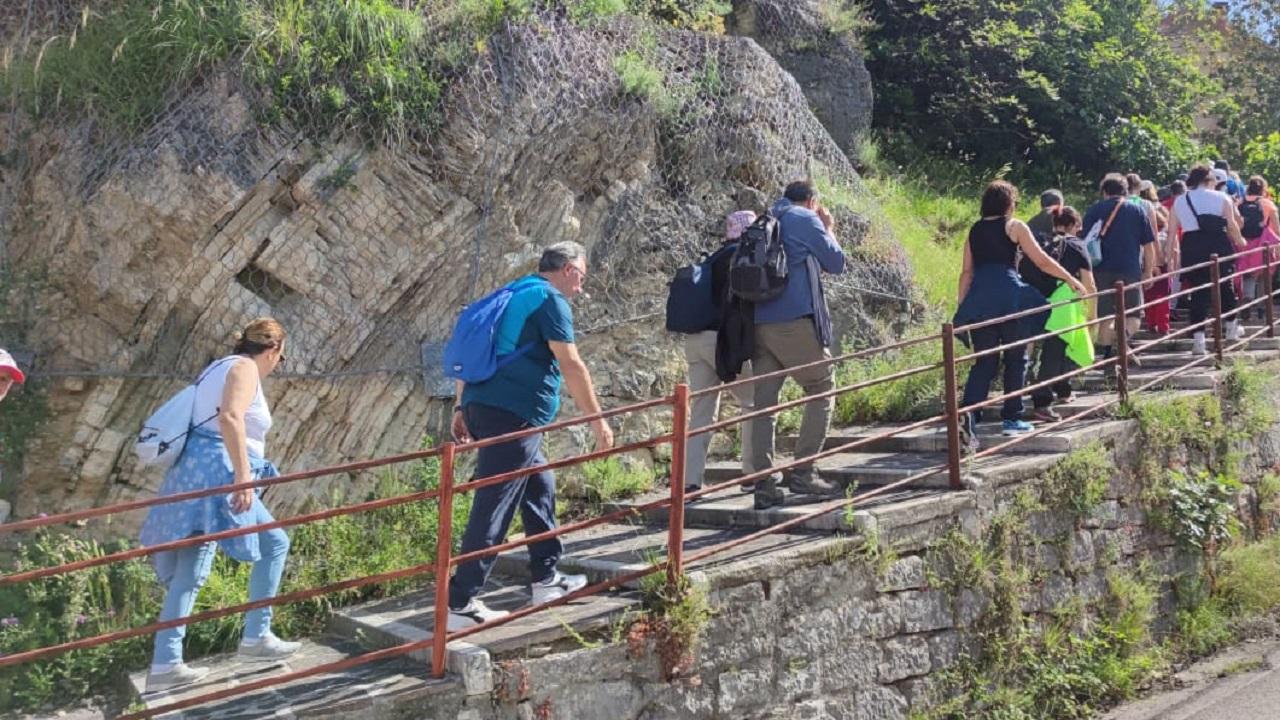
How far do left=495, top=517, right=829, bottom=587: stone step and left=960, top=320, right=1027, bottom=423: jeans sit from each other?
Answer: 72.9 inches

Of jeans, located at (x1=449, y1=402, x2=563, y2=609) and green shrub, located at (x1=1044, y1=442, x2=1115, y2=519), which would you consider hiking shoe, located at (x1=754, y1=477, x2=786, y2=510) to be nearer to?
jeans, located at (x1=449, y1=402, x2=563, y2=609)

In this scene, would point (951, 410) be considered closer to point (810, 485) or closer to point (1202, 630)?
point (810, 485)

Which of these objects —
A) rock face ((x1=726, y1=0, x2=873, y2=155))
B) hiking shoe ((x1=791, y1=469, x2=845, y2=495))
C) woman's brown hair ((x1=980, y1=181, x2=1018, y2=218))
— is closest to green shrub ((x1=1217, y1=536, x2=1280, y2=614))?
woman's brown hair ((x1=980, y1=181, x2=1018, y2=218))

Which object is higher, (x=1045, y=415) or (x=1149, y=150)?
(x=1149, y=150)

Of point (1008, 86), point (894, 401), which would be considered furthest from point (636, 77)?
point (1008, 86)

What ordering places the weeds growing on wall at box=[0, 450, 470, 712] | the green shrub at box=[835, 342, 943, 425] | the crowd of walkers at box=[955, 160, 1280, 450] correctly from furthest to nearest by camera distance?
the green shrub at box=[835, 342, 943, 425] < the crowd of walkers at box=[955, 160, 1280, 450] < the weeds growing on wall at box=[0, 450, 470, 712]

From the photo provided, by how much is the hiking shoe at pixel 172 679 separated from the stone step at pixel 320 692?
0.04 meters

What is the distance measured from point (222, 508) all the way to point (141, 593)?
1.75 meters

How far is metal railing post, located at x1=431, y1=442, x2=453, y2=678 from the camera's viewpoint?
15.0 feet

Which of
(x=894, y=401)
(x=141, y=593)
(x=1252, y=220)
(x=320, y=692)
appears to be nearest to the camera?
(x=320, y=692)

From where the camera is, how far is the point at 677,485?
521 centimetres

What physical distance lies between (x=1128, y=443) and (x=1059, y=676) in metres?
1.80

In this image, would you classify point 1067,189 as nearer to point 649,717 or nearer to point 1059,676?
point 1059,676

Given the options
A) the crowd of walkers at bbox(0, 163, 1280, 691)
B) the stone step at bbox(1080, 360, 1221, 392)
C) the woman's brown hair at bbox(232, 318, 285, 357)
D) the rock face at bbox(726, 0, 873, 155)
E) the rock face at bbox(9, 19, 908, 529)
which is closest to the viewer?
the crowd of walkers at bbox(0, 163, 1280, 691)
